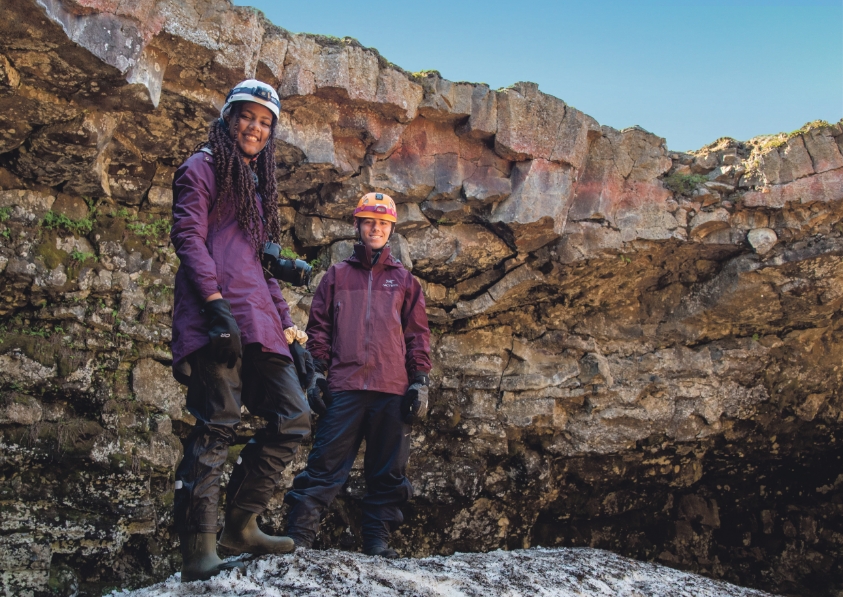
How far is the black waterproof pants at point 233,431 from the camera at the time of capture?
2.89 metres

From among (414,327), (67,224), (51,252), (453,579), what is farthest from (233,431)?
(67,224)

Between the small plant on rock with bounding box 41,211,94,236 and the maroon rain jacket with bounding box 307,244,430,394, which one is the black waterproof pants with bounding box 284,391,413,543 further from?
the small plant on rock with bounding box 41,211,94,236

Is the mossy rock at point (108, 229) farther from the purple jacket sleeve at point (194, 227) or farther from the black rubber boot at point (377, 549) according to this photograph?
the black rubber boot at point (377, 549)

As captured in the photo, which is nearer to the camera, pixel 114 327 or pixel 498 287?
pixel 114 327

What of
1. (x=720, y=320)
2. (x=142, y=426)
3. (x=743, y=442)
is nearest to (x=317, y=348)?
(x=142, y=426)

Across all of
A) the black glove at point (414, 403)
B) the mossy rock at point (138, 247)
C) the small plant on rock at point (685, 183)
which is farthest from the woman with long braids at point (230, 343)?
the small plant on rock at point (685, 183)

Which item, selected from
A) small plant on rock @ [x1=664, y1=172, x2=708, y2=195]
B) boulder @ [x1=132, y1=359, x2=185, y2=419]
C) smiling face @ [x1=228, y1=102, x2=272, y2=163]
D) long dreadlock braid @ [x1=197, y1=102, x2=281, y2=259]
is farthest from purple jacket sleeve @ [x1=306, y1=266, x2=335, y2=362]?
small plant on rock @ [x1=664, y1=172, x2=708, y2=195]

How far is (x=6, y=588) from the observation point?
14.6 ft

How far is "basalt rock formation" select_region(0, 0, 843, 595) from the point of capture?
4.94 meters

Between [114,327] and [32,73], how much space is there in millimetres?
1925

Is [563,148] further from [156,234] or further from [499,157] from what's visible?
[156,234]

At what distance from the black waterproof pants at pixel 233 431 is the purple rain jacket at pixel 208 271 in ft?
0.25

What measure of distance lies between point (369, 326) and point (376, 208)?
76 centimetres

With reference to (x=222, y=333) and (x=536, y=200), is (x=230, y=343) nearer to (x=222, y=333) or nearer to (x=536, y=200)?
(x=222, y=333)
